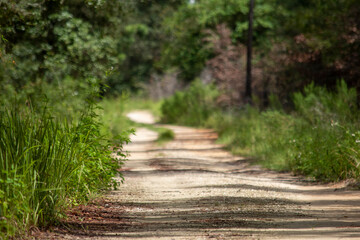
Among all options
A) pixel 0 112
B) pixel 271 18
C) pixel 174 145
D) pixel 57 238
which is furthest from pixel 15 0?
pixel 271 18

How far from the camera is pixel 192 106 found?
1225 inches

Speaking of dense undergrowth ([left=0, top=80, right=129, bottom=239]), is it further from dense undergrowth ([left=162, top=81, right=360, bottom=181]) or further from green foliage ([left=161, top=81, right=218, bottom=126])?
green foliage ([left=161, top=81, right=218, bottom=126])

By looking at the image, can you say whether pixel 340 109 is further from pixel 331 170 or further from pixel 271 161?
A: pixel 331 170

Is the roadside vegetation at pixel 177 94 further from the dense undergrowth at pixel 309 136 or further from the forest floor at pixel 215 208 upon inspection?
the forest floor at pixel 215 208

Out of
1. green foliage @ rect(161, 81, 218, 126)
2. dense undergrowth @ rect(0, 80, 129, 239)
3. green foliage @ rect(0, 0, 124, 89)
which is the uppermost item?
green foliage @ rect(0, 0, 124, 89)

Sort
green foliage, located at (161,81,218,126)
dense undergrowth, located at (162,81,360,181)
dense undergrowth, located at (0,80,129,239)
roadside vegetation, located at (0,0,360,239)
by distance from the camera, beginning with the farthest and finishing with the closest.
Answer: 1. green foliage, located at (161,81,218,126)
2. dense undergrowth, located at (162,81,360,181)
3. roadside vegetation, located at (0,0,360,239)
4. dense undergrowth, located at (0,80,129,239)

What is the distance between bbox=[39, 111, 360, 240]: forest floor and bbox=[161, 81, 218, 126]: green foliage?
53.6ft

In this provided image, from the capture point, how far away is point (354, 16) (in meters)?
17.4

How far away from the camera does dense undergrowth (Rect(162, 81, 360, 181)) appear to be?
10234mm

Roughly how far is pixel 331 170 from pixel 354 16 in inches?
337

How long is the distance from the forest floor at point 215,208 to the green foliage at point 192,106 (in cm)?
1633

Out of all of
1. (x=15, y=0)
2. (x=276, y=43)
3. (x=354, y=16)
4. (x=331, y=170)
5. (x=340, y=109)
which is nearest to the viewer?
(x=15, y=0)

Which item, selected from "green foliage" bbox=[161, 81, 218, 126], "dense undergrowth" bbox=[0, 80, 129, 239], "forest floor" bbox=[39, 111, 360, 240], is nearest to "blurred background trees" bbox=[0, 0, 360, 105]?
"green foliage" bbox=[161, 81, 218, 126]

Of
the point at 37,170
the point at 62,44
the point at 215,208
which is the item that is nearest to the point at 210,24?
the point at 62,44
